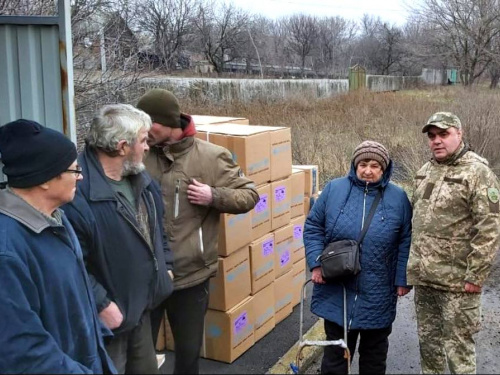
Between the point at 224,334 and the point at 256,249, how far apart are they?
2.13 ft

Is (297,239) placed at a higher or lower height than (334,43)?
lower

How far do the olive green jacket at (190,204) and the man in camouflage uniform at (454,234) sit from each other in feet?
3.33

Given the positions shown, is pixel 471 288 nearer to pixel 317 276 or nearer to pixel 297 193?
pixel 317 276

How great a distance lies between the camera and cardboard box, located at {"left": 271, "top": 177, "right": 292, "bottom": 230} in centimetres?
418

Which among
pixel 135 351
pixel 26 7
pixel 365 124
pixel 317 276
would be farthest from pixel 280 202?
pixel 365 124

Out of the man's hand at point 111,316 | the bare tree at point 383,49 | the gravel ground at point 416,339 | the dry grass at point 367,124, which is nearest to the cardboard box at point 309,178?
the gravel ground at point 416,339

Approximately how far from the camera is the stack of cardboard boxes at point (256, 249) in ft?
12.0

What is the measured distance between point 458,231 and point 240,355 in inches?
69.1

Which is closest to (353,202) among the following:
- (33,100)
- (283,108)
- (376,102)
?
(33,100)

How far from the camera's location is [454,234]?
2.95 m

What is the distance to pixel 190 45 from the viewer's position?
27312mm

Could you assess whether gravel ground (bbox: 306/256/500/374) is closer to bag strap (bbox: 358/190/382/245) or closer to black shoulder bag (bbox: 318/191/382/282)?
black shoulder bag (bbox: 318/191/382/282)

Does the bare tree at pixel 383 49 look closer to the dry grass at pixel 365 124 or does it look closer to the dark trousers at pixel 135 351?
the dry grass at pixel 365 124

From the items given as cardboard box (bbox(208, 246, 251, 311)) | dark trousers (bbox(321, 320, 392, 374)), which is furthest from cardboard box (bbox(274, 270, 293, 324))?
dark trousers (bbox(321, 320, 392, 374))
